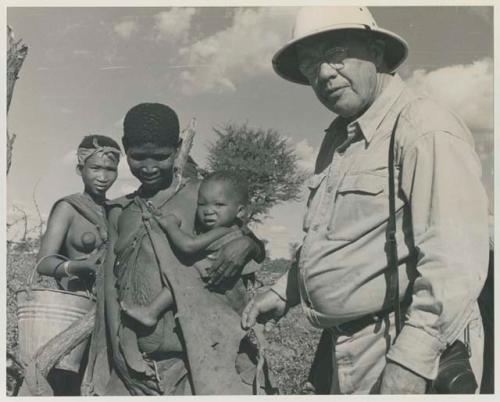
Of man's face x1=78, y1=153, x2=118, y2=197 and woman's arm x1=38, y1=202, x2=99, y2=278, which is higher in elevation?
man's face x1=78, y1=153, x2=118, y2=197

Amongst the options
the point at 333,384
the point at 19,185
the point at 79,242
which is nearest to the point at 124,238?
the point at 79,242

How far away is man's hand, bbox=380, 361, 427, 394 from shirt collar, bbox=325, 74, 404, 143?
109cm

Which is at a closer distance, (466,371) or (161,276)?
(466,371)

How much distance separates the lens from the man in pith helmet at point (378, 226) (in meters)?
3.12

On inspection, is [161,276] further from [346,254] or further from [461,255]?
[461,255]

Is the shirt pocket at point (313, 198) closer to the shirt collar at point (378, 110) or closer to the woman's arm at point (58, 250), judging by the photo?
the shirt collar at point (378, 110)

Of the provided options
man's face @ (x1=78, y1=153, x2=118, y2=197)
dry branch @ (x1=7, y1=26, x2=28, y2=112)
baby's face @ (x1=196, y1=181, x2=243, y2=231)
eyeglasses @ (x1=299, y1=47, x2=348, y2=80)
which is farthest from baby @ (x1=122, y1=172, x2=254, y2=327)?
dry branch @ (x1=7, y1=26, x2=28, y2=112)

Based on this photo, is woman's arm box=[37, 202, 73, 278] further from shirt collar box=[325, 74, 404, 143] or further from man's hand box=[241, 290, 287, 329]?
shirt collar box=[325, 74, 404, 143]

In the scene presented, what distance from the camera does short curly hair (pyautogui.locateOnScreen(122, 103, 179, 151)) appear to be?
451cm

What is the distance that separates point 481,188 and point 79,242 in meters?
2.36

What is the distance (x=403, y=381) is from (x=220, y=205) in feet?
5.03

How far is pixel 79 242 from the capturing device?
4723 mm

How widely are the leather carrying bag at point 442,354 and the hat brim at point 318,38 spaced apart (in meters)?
0.46

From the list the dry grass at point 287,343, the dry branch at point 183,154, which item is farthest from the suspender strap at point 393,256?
the dry branch at point 183,154
